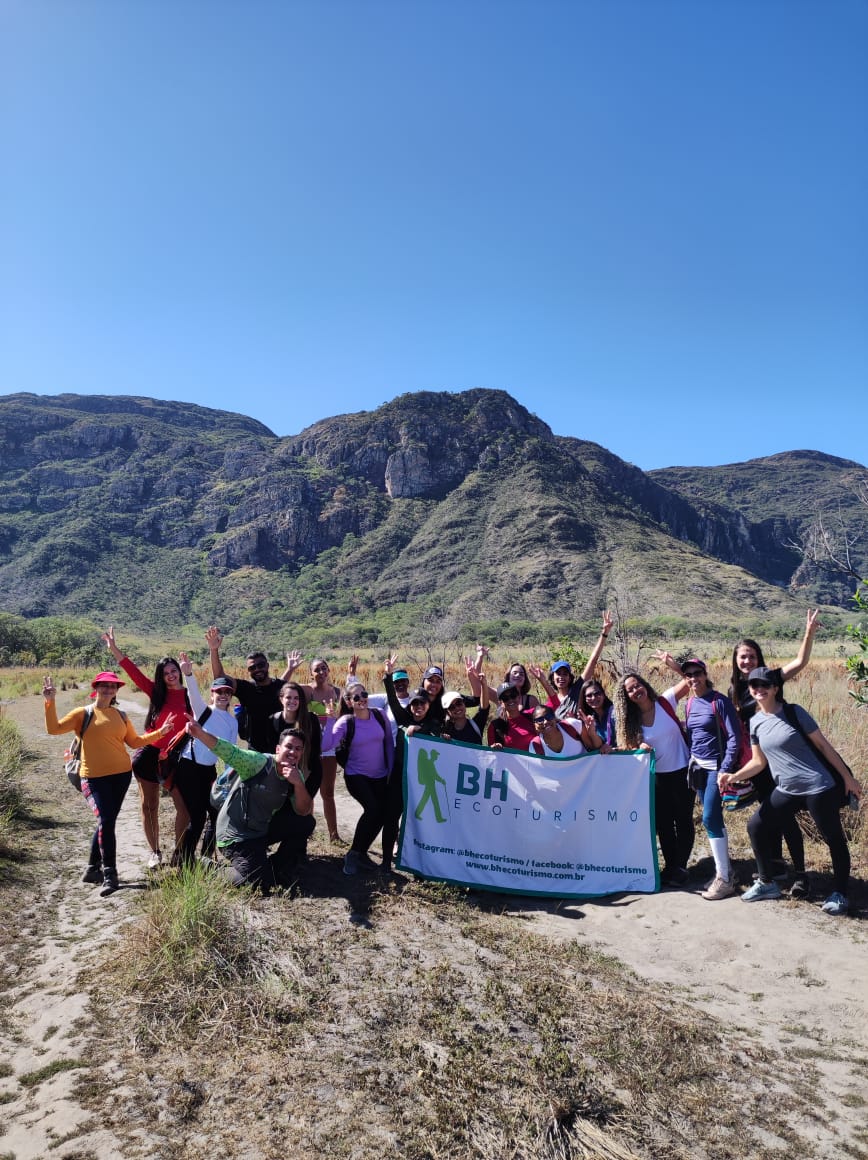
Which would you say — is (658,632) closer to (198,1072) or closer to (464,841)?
(464,841)

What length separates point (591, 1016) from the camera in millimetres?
4016

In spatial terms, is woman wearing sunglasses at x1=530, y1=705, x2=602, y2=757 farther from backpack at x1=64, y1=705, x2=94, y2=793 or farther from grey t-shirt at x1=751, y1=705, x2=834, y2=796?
backpack at x1=64, y1=705, x2=94, y2=793

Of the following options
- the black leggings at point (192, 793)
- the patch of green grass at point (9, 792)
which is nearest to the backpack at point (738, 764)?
the black leggings at point (192, 793)

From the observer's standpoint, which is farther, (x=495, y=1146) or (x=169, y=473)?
(x=169, y=473)

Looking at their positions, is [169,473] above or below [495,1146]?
above

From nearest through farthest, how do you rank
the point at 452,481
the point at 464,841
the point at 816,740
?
the point at 816,740
the point at 464,841
the point at 452,481

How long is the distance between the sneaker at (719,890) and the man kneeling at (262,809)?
3458 millimetres

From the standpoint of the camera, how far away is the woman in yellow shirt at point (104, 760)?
5918 mm

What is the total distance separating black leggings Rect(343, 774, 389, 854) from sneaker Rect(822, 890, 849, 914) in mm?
3700

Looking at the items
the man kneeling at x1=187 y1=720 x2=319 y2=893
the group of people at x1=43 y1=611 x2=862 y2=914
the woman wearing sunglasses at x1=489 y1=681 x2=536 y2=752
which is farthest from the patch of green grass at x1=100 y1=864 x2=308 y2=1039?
the woman wearing sunglasses at x1=489 y1=681 x2=536 y2=752

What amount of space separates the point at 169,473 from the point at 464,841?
428 ft

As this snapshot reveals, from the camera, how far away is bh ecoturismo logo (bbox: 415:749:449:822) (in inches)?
260

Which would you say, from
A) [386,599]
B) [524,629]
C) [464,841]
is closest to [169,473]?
[386,599]

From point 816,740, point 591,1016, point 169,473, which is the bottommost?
point 591,1016
